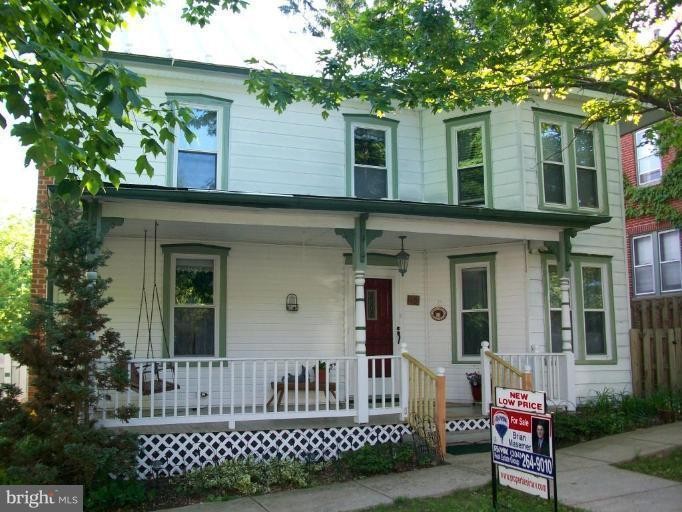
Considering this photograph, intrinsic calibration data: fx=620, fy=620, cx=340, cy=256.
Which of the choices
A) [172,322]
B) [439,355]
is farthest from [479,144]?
[172,322]

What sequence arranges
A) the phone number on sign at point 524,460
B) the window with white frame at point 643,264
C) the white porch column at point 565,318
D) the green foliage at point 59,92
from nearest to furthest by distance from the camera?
the green foliage at point 59,92 → the phone number on sign at point 524,460 → the white porch column at point 565,318 → the window with white frame at point 643,264

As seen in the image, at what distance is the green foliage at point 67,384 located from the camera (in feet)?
20.8

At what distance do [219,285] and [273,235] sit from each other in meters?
1.30

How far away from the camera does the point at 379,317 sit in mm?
11734

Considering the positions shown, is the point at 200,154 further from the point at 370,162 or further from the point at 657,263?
the point at 657,263

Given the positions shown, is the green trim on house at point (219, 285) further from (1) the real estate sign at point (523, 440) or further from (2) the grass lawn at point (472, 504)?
(1) the real estate sign at point (523, 440)

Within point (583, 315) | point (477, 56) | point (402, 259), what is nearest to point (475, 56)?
point (477, 56)

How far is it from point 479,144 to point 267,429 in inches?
269

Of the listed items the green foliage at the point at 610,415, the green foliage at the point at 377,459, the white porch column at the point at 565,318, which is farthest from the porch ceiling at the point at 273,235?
the green foliage at the point at 377,459

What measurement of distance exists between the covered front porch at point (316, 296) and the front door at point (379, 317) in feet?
0.07

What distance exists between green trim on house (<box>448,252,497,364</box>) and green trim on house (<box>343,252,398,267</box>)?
1.11 meters

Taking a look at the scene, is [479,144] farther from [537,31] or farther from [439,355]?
[439,355]

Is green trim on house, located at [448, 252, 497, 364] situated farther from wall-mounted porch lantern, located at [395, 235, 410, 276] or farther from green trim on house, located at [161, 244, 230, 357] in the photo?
green trim on house, located at [161, 244, 230, 357]

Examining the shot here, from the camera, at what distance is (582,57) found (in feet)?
31.7
